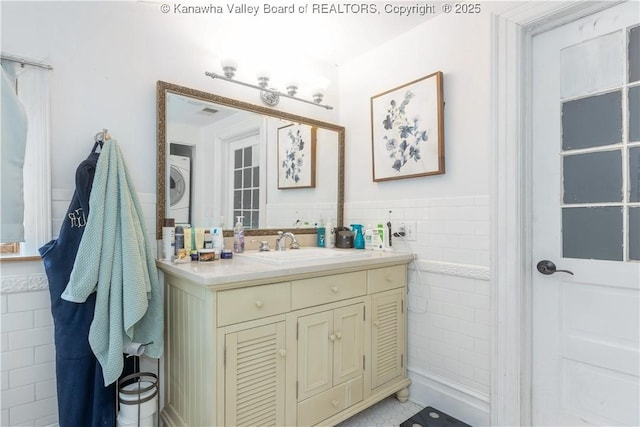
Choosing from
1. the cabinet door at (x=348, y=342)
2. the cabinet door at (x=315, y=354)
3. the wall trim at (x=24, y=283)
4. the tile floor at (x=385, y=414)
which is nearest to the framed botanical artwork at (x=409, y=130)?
the cabinet door at (x=348, y=342)

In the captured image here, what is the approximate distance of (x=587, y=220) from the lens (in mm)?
1503

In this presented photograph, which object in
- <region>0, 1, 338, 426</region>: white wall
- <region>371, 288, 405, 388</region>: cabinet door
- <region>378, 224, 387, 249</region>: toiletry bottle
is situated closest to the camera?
<region>0, 1, 338, 426</region>: white wall

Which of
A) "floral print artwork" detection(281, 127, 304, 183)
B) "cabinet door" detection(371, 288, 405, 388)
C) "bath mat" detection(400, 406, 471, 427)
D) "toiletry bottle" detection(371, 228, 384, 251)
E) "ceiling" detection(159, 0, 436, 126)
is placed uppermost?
"ceiling" detection(159, 0, 436, 126)

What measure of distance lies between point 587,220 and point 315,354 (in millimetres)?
1413

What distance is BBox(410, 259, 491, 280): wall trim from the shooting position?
5.86 feet

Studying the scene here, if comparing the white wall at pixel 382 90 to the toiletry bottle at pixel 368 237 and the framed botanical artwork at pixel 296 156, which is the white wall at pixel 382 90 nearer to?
the toiletry bottle at pixel 368 237

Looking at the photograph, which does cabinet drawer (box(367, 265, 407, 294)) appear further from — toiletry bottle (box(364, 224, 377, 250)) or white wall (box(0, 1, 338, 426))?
white wall (box(0, 1, 338, 426))

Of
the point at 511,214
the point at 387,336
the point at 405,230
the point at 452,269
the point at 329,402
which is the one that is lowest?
the point at 329,402

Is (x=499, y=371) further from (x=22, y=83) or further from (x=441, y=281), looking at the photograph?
(x=22, y=83)

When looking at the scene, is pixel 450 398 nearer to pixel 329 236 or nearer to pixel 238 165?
pixel 329 236

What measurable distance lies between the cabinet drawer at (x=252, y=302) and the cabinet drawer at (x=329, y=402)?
510 millimetres

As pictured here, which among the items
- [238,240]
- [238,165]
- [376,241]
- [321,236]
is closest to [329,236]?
[321,236]

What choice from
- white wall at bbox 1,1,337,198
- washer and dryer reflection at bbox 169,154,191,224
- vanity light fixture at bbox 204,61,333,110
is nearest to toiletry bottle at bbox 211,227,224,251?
washer and dryer reflection at bbox 169,154,191,224

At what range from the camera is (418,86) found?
207 centimetres
